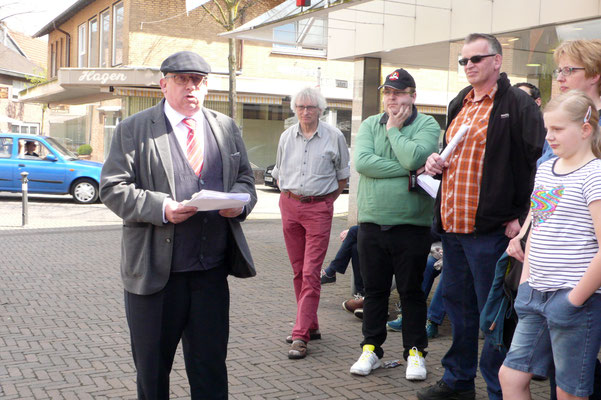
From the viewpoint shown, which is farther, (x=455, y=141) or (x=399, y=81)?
(x=399, y=81)

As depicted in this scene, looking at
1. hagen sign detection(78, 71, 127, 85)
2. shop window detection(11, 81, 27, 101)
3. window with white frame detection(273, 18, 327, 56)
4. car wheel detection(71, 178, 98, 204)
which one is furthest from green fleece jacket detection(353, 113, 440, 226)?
shop window detection(11, 81, 27, 101)

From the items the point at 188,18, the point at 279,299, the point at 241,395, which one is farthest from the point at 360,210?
the point at 188,18

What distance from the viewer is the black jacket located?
391 centimetres

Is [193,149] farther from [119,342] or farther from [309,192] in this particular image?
[119,342]

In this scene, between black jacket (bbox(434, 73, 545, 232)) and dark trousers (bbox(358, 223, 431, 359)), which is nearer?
black jacket (bbox(434, 73, 545, 232))

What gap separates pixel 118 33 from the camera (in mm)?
27766

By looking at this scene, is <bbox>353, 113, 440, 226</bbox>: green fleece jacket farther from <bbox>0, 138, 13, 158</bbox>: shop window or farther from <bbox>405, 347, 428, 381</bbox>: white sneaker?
<bbox>0, 138, 13, 158</bbox>: shop window

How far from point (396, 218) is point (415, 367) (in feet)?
3.37

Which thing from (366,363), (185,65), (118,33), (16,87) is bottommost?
(366,363)

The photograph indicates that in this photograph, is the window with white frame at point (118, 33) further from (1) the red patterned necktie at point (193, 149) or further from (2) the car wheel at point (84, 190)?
(1) the red patterned necktie at point (193, 149)

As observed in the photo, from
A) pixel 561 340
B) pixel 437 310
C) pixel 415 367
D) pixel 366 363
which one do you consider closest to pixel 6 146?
pixel 437 310

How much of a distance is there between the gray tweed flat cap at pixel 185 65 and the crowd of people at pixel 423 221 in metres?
0.01

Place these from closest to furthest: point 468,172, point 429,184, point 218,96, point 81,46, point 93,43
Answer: point 468,172
point 429,184
point 218,96
point 93,43
point 81,46

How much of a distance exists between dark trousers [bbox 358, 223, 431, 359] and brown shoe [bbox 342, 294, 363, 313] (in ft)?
5.22
